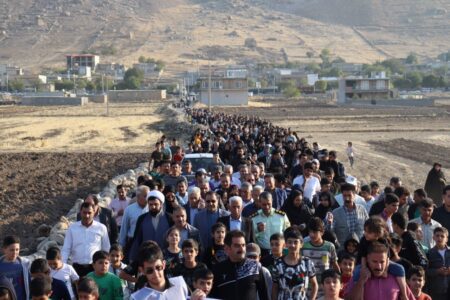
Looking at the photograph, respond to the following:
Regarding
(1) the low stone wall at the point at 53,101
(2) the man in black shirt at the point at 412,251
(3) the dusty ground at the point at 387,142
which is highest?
(2) the man in black shirt at the point at 412,251

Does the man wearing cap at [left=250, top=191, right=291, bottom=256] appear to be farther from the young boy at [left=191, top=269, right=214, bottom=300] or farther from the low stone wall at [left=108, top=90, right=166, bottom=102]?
the low stone wall at [left=108, top=90, right=166, bottom=102]

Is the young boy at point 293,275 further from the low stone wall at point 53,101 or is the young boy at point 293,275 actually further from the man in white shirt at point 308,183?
the low stone wall at point 53,101

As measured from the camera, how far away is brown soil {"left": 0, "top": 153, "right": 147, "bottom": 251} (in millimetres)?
19141

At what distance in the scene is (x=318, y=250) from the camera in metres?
8.21

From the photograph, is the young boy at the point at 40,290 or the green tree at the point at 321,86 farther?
the green tree at the point at 321,86

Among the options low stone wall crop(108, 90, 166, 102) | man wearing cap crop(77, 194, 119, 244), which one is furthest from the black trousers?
low stone wall crop(108, 90, 166, 102)

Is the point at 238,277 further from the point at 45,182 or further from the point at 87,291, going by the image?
the point at 45,182

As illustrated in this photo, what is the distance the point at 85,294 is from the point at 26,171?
83.0ft

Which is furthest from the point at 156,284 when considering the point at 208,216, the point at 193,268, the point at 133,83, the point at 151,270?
the point at 133,83

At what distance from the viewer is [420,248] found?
8.45m

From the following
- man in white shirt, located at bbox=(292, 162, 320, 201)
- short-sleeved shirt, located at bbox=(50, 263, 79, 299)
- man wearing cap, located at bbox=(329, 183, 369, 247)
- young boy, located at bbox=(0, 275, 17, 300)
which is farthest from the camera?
man in white shirt, located at bbox=(292, 162, 320, 201)

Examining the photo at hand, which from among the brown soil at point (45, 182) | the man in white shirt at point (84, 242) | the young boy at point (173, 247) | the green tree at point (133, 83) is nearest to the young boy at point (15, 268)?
the man in white shirt at point (84, 242)

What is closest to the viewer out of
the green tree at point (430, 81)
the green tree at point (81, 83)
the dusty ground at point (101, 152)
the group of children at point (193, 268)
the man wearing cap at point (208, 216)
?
the group of children at point (193, 268)

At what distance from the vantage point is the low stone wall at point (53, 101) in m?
120
